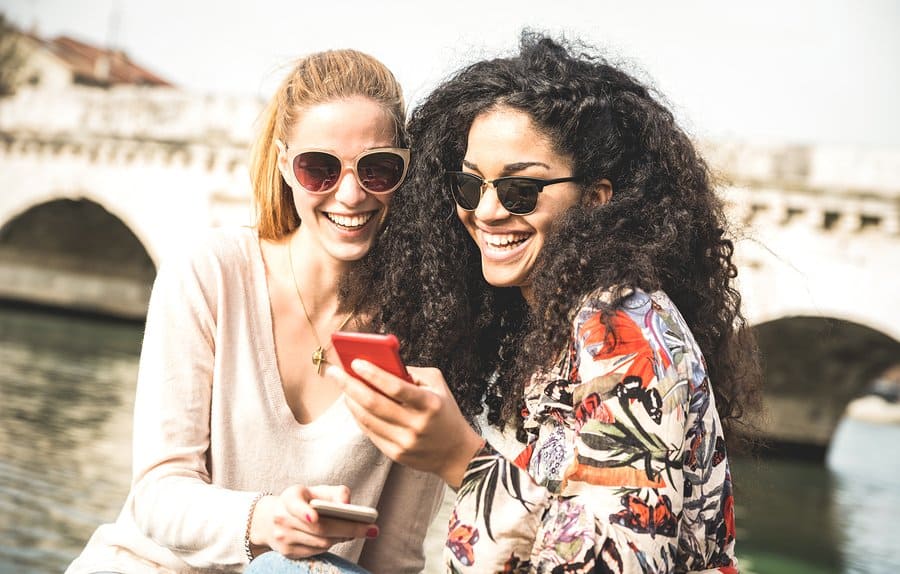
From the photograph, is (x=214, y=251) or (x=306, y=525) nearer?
(x=306, y=525)

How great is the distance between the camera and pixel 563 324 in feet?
5.56

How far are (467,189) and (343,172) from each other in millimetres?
345

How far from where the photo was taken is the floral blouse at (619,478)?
4.58 ft

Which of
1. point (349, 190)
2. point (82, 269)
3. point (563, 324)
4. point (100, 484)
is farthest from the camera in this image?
point (82, 269)

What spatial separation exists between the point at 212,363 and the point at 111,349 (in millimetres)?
12861

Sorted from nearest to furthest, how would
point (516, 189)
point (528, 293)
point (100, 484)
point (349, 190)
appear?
point (516, 189)
point (528, 293)
point (349, 190)
point (100, 484)

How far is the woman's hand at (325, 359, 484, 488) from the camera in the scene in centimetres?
143

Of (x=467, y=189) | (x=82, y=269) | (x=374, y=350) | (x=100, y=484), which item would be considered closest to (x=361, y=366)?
(x=374, y=350)

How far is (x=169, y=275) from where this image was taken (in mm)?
2016

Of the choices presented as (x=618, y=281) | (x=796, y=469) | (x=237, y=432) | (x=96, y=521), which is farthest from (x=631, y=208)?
(x=796, y=469)

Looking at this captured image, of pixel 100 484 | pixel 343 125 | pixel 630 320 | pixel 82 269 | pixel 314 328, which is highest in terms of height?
pixel 343 125

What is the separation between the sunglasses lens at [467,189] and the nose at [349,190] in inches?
9.7

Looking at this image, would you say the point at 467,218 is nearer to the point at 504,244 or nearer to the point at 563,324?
the point at 504,244

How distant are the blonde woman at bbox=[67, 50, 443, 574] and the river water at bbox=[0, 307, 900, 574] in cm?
80
